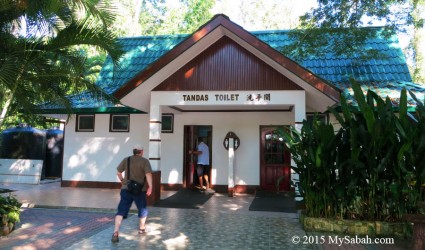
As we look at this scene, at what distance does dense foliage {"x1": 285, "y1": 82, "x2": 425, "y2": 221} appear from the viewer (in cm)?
620

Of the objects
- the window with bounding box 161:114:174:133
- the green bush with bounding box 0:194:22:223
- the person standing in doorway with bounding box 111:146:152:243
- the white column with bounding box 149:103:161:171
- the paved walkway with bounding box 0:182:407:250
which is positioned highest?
the window with bounding box 161:114:174:133

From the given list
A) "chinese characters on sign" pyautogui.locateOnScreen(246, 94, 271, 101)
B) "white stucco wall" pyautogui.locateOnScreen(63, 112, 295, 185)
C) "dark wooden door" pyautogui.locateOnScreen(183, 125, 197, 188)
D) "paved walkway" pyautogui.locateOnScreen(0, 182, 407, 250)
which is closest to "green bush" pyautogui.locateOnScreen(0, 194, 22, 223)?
"paved walkway" pyautogui.locateOnScreen(0, 182, 407, 250)

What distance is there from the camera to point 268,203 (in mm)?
9883

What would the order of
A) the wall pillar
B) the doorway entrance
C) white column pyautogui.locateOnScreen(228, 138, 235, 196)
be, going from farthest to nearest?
the doorway entrance → white column pyautogui.locateOnScreen(228, 138, 235, 196) → the wall pillar

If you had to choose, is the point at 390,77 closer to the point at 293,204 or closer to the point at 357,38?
the point at 357,38

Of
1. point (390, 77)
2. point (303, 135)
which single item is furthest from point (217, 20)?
point (390, 77)

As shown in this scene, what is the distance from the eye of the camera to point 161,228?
6.98m

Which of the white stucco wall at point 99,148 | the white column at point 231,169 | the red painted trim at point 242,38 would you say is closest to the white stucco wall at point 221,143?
the white column at point 231,169

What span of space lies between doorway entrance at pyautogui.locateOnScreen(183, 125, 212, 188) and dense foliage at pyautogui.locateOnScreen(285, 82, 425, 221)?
5.57 m

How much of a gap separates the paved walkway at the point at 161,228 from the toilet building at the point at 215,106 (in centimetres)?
169

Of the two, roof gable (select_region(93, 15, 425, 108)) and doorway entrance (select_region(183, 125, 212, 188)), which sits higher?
roof gable (select_region(93, 15, 425, 108))

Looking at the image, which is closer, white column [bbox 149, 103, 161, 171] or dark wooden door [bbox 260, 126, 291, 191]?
white column [bbox 149, 103, 161, 171]

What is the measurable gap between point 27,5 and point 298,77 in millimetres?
5933

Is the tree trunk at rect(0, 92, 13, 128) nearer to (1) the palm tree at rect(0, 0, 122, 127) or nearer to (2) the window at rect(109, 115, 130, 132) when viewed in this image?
(1) the palm tree at rect(0, 0, 122, 127)
